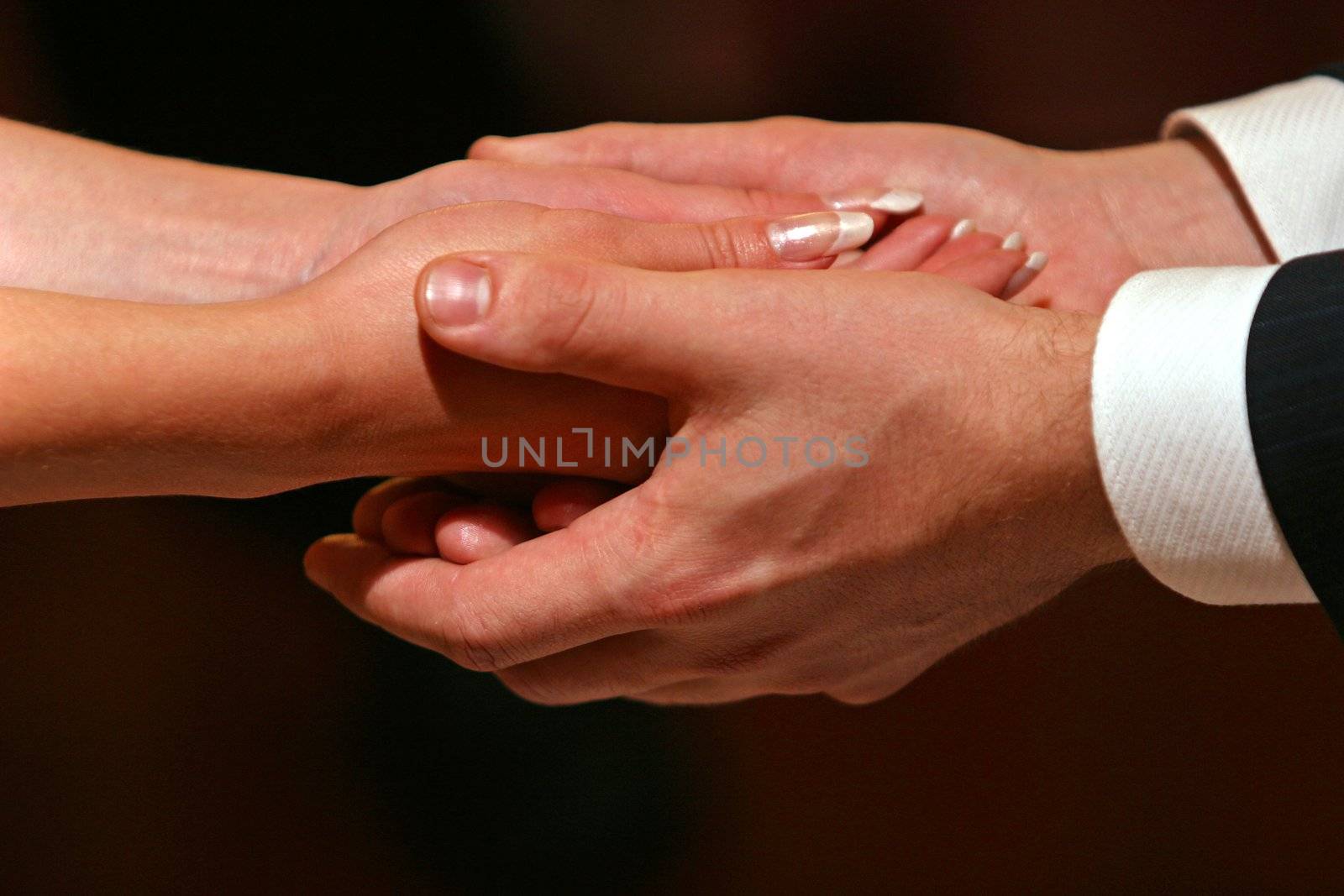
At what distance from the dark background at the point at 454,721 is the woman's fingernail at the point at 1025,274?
53 centimetres

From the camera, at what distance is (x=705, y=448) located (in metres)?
0.71

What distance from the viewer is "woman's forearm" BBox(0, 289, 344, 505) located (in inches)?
25.6

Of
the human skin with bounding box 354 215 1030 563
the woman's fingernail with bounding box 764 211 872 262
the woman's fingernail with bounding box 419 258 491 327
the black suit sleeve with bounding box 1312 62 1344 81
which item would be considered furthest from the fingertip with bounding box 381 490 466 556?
the black suit sleeve with bounding box 1312 62 1344 81

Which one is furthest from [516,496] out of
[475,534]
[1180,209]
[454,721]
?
[1180,209]

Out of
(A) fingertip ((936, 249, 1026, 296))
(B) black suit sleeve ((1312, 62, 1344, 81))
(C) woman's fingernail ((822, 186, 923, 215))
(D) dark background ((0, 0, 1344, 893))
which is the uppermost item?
(B) black suit sleeve ((1312, 62, 1344, 81))

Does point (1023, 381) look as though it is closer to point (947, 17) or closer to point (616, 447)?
point (616, 447)

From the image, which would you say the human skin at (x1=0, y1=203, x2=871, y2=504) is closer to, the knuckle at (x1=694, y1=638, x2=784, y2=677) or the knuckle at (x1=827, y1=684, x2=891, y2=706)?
the knuckle at (x1=694, y1=638, x2=784, y2=677)

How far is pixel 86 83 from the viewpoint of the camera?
4.29 ft

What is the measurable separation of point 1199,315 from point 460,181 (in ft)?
1.88

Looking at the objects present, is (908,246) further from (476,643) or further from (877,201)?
(476,643)

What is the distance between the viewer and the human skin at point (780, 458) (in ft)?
2.24

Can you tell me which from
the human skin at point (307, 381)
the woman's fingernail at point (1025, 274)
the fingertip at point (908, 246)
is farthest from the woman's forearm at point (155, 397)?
the woman's fingernail at point (1025, 274)

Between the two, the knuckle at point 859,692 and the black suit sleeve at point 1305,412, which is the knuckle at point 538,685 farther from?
the black suit sleeve at point 1305,412

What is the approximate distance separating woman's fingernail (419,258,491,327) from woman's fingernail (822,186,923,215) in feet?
1.29
